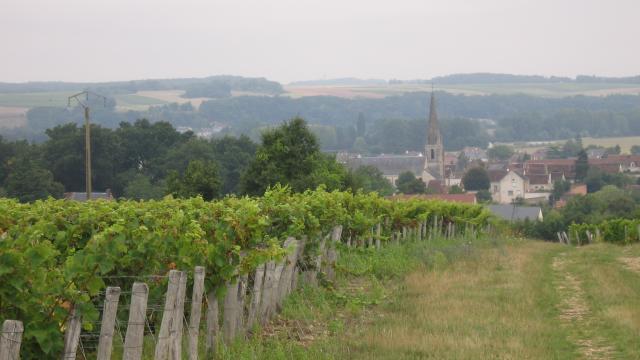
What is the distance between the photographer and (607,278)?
2091cm

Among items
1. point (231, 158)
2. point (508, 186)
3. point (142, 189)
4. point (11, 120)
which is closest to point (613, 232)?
point (142, 189)

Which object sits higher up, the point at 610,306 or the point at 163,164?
the point at 610,306

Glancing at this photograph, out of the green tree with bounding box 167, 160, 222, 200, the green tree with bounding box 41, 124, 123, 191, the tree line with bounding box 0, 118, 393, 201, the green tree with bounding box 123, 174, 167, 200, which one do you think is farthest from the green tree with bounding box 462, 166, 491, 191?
the green tree with bounding box 167, 160, 222, 200

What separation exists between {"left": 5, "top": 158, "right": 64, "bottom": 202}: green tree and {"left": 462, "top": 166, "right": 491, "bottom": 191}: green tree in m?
108

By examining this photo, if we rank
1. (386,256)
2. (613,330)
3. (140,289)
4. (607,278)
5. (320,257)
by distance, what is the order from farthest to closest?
(386,256) → (607,278) → (320,257) → (613,330) → (140,289)

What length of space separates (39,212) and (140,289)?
6739 mm

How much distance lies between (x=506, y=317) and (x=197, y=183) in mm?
35482

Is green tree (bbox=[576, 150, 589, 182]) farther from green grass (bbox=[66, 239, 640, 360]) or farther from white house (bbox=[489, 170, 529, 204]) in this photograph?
green grass (bbox=[66, 239, 640, 360])

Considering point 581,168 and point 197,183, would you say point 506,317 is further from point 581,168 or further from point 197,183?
point 581,168

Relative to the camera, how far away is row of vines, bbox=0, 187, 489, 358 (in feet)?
26.3

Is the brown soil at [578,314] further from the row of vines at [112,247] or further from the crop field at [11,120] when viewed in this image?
the crop field at [11,120]

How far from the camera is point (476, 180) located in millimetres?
163625

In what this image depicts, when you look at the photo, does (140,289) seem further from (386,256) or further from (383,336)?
(386,256)

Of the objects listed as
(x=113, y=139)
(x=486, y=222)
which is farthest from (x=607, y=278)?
(x=113, y=139)
